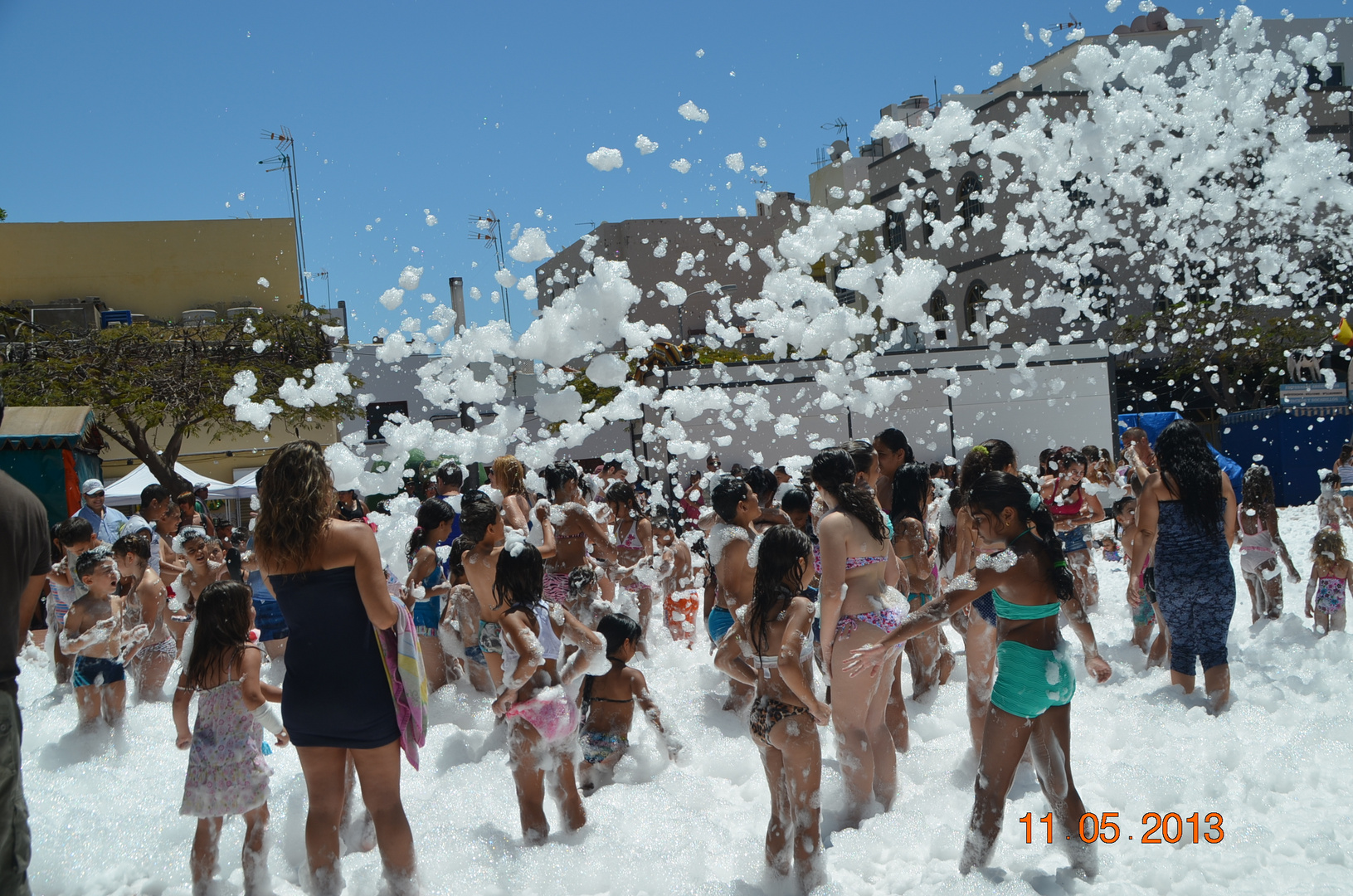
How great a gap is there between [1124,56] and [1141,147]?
1074 mm

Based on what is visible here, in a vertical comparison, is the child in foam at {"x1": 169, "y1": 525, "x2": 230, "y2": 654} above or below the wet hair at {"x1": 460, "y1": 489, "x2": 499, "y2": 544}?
below

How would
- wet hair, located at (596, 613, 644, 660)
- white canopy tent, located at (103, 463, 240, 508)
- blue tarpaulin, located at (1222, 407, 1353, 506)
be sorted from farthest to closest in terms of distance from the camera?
blue tarpaulin, located at (1222, 407, 1353, 506)
white canopy tent, located at (103, 463, 240, 508)
wet hair, located at (596, 613, 644, 660)

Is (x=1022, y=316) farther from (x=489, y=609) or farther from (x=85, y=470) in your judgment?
(x=489, y=609)

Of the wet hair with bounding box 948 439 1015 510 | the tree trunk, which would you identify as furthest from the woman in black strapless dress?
the tree trunk

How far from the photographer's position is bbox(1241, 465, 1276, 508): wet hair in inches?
269

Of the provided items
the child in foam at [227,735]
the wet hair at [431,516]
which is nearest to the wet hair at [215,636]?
the child in foam at [227,735]

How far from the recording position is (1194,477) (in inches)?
197

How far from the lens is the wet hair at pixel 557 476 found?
6789mm

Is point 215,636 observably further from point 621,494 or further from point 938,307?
point 938,307

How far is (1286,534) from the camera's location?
13016 millimetres

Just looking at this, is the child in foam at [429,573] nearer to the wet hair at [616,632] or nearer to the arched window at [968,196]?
the wet hair at [616,632]

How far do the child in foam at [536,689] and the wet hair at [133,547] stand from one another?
368 centimetres

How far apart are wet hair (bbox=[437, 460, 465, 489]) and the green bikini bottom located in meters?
4.19

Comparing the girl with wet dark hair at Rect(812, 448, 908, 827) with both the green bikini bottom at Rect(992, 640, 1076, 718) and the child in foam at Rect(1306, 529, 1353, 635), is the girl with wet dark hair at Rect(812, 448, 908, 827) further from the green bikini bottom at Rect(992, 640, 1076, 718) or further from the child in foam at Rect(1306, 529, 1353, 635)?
the child in foam at Rect(1306, 529, 1353, 635)
